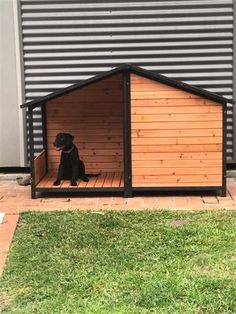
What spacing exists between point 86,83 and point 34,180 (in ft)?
4.56

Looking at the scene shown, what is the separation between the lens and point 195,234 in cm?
559

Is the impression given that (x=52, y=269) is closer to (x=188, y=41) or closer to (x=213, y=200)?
(x=213, y=200)

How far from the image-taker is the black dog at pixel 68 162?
295 inches

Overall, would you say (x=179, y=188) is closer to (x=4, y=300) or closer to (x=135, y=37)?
(x=135, y=37)

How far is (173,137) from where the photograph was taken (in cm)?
721

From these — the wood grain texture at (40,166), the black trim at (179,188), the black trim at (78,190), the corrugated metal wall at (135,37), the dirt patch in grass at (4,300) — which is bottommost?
the dirt patch in grass at (4,300)

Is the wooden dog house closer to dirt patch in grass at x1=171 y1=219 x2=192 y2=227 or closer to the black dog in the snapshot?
the black dog

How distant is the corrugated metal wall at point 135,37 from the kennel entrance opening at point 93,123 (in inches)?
14.3

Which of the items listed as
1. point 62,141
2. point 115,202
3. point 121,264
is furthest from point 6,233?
point 62,141

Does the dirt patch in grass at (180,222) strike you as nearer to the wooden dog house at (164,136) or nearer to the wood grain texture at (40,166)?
the wooden dog house at (164,136)

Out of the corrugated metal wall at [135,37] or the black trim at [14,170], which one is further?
the black trim at [14,170]

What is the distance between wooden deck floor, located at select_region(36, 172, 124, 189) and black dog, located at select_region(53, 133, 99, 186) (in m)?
0.08

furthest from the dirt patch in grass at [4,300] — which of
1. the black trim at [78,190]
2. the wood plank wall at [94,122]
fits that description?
the wood plank wall at [94,122]

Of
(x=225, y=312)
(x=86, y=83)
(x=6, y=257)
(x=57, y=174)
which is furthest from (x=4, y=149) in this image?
(x=225, y=312)
